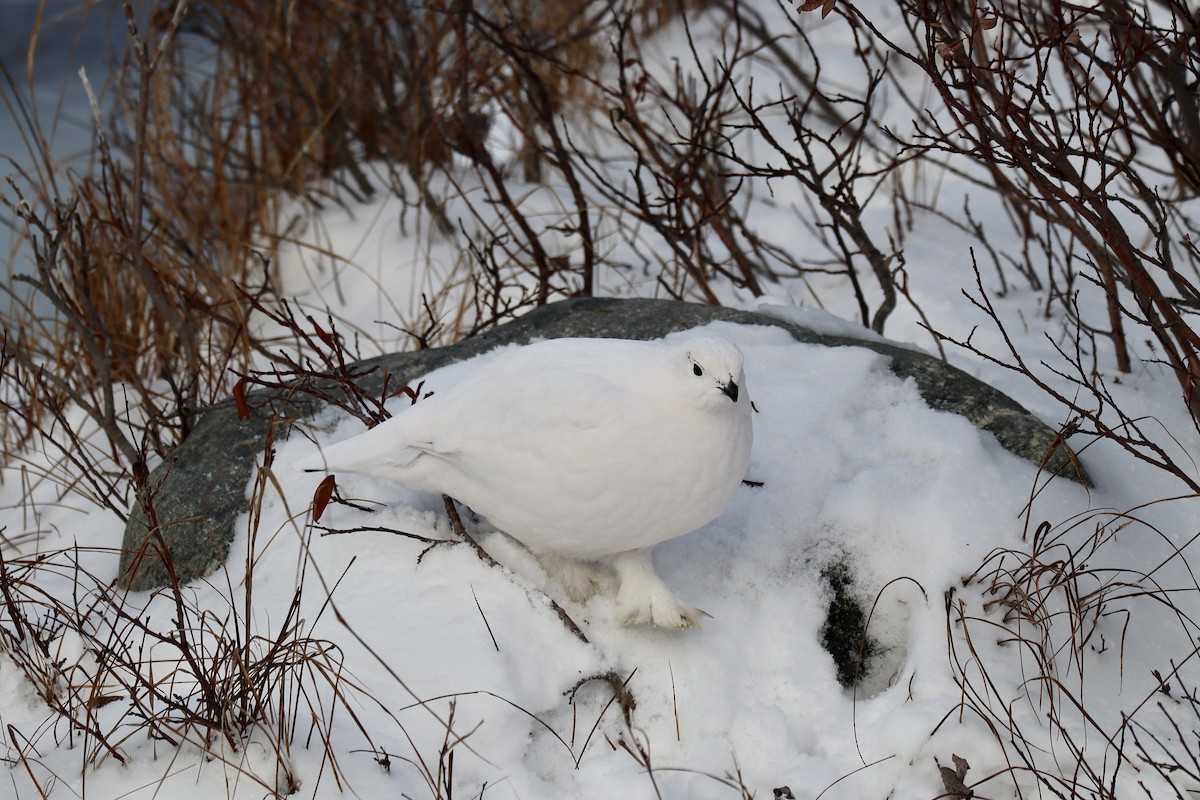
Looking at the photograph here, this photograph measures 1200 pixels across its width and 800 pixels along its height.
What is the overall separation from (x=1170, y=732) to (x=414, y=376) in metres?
1.69

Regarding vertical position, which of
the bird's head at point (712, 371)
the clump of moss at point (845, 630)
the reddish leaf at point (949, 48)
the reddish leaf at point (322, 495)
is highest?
the reddish leaf at point (949, 48)

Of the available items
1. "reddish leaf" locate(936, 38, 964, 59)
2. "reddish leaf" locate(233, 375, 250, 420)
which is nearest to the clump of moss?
"reddish leaf" locate(936, 38, 964, 59)

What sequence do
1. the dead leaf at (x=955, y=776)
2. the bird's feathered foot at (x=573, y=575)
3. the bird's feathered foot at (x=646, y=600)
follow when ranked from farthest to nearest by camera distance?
the bird's feathered foot at (x=573, y=575) < the bird's feathered foot at (x=646, y=600) < the dead leaf at (x=955, y=776)

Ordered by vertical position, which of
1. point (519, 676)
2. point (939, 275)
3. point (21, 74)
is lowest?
point (519, 676)

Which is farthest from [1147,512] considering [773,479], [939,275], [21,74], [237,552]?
[21,74]

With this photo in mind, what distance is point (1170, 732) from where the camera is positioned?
170 cm

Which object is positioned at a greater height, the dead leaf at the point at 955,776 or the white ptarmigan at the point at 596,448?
the white ptarmigan at the point at 596,448

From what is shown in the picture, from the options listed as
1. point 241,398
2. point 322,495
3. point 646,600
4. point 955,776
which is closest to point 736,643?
point 646,600

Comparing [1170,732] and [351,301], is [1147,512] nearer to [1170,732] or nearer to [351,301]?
[1170,732]

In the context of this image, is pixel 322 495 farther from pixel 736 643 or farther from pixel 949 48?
pixel 949 48

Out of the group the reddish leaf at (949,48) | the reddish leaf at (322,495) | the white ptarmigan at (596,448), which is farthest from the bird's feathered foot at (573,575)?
the reddish leaf at (949,48)

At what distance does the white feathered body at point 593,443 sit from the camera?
1723mm

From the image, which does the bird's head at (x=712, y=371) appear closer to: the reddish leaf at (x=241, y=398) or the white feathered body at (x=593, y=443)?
the white feathered body at (x=593, y=443)

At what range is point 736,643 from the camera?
6.44ft
